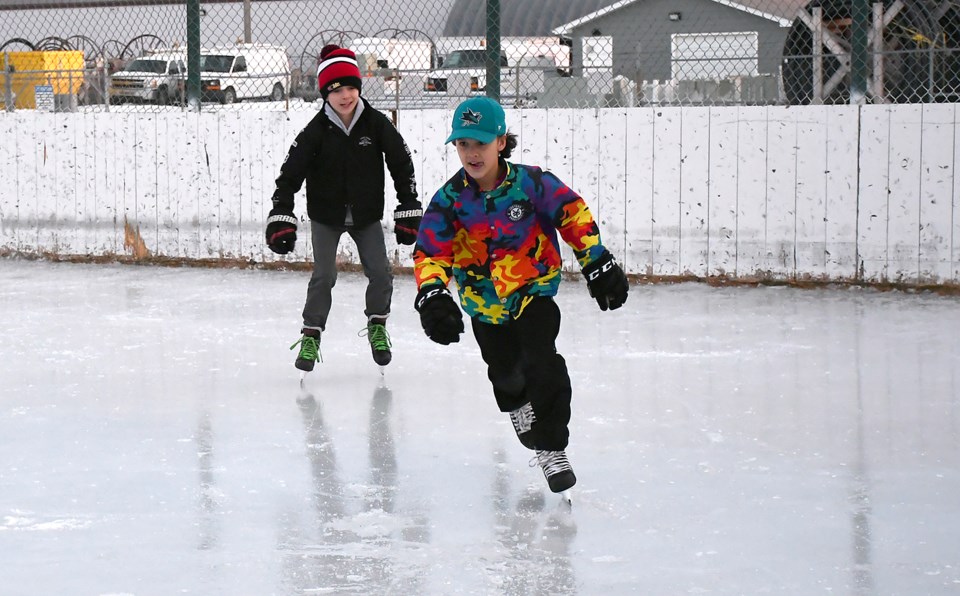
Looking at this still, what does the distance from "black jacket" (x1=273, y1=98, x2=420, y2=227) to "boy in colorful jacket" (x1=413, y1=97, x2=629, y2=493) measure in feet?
6.39

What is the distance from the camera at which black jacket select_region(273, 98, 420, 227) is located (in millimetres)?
6328

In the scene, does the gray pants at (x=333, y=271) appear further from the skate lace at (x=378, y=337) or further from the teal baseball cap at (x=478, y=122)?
the teal baseball cap at (x=478, y=122)

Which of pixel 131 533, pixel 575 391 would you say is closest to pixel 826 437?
pixel 575 391

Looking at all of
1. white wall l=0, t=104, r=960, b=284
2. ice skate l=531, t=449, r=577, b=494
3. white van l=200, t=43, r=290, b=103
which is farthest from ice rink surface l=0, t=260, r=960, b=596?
white van l=200, t=43, r=290, b=103

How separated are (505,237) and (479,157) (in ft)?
0.87

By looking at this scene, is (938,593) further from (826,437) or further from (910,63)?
(910,63)

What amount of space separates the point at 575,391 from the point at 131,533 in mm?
2521

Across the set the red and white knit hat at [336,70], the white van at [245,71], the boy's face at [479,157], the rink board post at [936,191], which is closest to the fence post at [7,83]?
the white van at [245,71]

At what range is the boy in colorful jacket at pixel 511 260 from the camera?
14.0 ft

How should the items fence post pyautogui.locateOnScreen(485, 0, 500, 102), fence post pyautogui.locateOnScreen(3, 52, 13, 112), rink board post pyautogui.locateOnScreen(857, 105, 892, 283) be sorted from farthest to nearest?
1. fence post pyautogui.locateOnScreen(3, 52, 13, 112)
2. fence post pyautogui.locateOnScreen(485, 0, 500, 102)
3. rink board post pyautogui.locateOnScreen(857, 105, 892, 283)

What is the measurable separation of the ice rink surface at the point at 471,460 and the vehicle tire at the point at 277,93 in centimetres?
273

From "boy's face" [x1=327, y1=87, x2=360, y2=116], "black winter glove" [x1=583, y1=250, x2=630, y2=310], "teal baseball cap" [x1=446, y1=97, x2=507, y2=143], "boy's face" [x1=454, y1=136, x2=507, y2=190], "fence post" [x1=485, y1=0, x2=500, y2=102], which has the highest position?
"fence post" [x1=485, y1=0, x2=500, y2=102]

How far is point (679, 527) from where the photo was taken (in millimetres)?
3949

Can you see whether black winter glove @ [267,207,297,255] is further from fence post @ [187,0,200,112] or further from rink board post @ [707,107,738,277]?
fence post @ [187,0,200,112]
